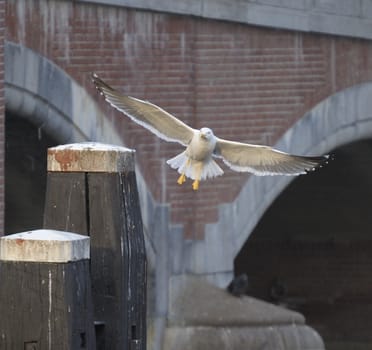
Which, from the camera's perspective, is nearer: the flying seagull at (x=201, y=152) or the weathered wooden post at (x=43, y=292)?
the weathered wooden post at (x=43, y=292)

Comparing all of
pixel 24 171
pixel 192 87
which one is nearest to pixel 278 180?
pixel 192 87

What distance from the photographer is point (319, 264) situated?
21.1 metres

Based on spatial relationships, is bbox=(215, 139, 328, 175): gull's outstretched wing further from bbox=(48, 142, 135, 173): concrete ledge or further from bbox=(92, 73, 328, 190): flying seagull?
bbox=(48, 142, 135, 173): concrete ledge

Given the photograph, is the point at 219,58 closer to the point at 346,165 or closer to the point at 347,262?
the point at 346,165

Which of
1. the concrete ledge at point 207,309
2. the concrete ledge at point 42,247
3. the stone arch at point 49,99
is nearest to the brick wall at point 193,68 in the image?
the stone arch at point 49,99

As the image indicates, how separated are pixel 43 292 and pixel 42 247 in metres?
Result: 0.13

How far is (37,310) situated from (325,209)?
15.7 m

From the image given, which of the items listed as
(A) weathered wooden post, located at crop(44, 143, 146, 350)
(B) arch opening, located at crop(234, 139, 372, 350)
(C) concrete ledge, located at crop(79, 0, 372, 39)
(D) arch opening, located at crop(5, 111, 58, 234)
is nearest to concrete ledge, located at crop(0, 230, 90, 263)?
(A) weathered wooden post, located at crop(44, 143, 146, 350)

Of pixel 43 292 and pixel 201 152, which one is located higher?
pixel 201 152

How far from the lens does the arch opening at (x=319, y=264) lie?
804 inches

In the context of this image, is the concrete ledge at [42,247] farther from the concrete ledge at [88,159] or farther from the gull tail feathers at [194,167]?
the gull tail feathers at [194,167]

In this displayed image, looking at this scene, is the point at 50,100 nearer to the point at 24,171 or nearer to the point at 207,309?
the point at 24,171

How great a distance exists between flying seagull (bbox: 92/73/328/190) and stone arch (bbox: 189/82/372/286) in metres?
4.88

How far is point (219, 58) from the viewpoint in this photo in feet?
47.7
